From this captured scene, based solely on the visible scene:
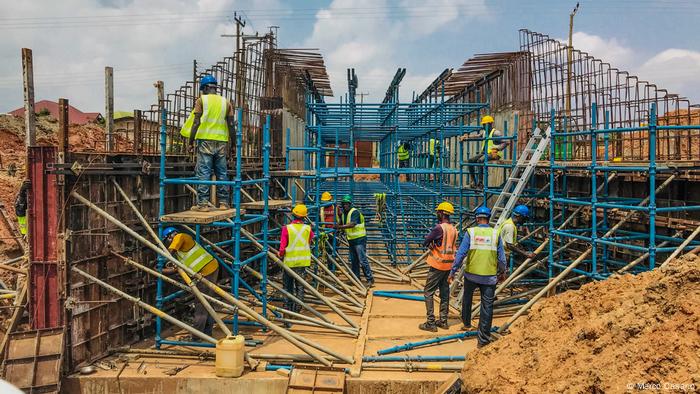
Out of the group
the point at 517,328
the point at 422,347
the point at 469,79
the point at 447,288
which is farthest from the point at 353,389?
the point at 469,79

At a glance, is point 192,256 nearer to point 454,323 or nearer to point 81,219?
point 81,219

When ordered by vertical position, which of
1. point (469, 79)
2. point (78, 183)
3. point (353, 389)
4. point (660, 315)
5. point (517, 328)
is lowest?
point (353, 389)

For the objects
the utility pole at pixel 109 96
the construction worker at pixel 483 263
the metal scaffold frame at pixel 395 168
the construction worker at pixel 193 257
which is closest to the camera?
the construction worker at pixel 193 257

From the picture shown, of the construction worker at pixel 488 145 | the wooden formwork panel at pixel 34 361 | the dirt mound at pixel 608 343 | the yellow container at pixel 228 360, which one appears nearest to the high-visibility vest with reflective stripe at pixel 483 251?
the dirt mound at pixel 608 343

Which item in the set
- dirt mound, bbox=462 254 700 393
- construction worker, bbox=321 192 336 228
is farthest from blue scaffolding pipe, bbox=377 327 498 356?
construction worker, bbox=321 192 336 228

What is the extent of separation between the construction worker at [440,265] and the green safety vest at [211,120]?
142 inches

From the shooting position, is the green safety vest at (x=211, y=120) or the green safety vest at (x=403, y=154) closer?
the green safety vest at (x=211, y=120)

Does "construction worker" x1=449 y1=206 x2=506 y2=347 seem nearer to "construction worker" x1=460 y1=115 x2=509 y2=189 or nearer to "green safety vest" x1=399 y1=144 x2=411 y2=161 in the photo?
"construction worker" x1=460 y1=115 x2=509 y2=189

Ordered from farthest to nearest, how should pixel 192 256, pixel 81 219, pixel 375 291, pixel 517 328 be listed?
pixel 375 291
pixel 192 256
pixel 81 219
pixel 517 328

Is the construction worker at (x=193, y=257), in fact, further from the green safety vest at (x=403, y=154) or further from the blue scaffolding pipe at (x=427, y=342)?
the green safety vest at (x=403, y=154)

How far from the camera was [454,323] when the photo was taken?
29.5 ft

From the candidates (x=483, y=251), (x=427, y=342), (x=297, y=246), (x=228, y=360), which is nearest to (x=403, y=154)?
(x=297, y=246)

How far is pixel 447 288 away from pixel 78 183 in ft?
18.6

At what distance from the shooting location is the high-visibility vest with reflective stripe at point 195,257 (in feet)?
24.5
